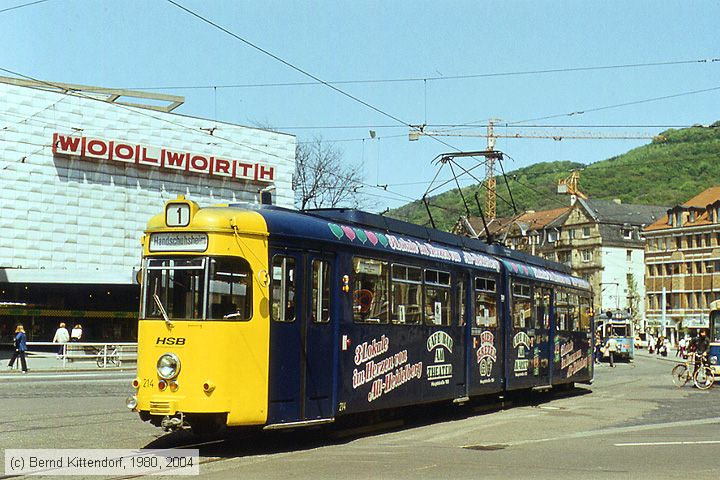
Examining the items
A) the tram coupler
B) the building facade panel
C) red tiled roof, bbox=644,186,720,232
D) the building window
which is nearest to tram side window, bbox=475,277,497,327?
the tram coupler

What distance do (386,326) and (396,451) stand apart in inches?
112

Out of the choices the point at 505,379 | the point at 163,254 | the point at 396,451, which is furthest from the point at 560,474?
the point at 505,379

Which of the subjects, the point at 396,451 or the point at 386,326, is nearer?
the point at 396,451

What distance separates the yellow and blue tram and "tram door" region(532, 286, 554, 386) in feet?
15.8

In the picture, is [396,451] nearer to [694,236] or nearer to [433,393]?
[433,393]

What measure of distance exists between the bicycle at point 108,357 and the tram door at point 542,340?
770 inches

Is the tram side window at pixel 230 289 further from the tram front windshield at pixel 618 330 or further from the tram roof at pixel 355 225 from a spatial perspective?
the tram front windshield at pixel 618 330

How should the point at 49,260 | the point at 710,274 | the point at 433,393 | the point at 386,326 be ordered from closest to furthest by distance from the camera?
the point at 386,326 < the point at 433,393 < the point at 49,260 < the point at 710,274

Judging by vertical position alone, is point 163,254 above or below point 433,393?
above

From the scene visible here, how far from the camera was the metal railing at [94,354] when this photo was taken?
37.0 m

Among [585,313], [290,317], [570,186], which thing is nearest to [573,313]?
[585,313]

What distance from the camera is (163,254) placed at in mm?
12602

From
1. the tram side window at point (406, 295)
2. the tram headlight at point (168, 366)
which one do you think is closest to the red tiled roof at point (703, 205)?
the tram side window at point (406, 295)

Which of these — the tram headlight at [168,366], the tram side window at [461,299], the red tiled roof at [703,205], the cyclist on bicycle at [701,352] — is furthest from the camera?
the red tiled roof at [703,205]
